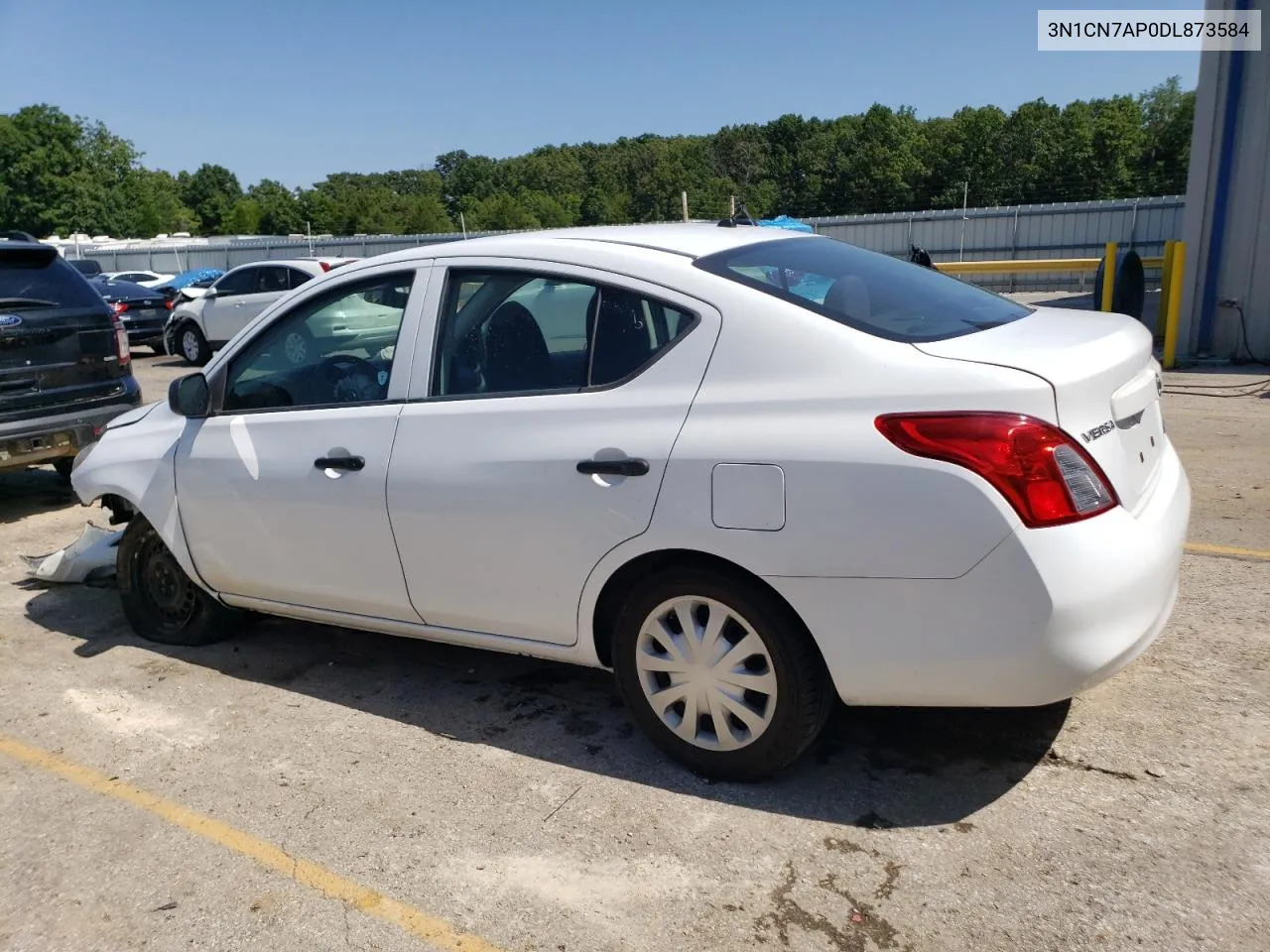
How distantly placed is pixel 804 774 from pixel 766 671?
48 centimetres

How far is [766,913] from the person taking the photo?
2631 millimetres

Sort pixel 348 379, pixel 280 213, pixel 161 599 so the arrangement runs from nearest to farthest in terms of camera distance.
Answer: pixel 348 379, pixel 161 599, pixel 280 213

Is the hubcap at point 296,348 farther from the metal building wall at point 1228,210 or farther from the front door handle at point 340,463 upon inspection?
the metal building wall at point 1228,210

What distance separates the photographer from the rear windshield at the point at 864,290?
3.11m

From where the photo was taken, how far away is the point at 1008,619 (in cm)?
265

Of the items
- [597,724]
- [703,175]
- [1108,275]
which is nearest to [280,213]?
A: [703,175]

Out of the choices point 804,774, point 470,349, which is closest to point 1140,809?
point 804,774

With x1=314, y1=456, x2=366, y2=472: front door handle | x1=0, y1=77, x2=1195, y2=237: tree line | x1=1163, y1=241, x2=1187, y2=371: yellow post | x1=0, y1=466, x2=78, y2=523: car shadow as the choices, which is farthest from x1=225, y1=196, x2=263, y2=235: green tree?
x1=314, y1=456, x2=366, y2=472: front door handle

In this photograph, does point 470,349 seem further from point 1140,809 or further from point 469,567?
point 1140,809

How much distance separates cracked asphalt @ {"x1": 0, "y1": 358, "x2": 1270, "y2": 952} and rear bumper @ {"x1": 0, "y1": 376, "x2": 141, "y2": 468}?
2.96 m

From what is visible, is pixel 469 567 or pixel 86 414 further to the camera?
pixel 86 414

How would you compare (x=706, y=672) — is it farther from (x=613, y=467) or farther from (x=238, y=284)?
(x=238, y=284)

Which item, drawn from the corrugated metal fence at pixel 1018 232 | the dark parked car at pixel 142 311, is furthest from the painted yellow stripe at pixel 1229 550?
the corrugated metal fence at pixel 1018 232

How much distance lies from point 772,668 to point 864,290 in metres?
1.29
